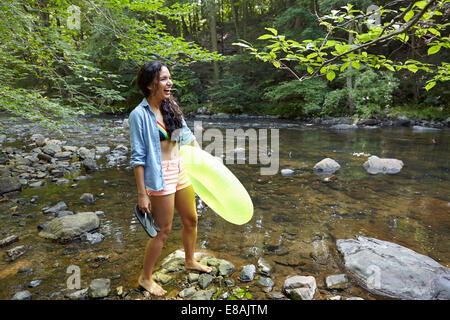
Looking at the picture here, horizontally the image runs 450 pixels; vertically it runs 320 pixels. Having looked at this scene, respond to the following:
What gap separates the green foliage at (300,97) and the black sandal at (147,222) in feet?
48.0

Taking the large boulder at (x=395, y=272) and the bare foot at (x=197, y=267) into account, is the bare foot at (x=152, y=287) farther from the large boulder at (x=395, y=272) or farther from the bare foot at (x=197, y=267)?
the large boulder at (x=395, y=272)

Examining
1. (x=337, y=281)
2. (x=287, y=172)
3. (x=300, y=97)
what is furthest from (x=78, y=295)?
(x=300, y=97)

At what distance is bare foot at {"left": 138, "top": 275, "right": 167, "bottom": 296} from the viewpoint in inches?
85.0

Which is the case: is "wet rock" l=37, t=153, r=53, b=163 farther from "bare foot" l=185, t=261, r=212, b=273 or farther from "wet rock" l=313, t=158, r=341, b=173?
"wet rock" l=313, t=158, r=341, b=173

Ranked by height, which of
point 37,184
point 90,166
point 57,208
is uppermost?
point 90,166

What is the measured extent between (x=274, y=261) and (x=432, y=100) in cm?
1617

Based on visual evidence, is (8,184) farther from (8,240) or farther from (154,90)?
(154,90)

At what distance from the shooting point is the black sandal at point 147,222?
6.40ft

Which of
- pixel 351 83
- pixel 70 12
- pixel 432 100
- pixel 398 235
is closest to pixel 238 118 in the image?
pixel 351 83

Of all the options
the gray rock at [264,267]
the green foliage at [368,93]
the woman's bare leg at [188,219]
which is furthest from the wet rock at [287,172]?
the green foliage at [368,93]

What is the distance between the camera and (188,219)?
2.37 m

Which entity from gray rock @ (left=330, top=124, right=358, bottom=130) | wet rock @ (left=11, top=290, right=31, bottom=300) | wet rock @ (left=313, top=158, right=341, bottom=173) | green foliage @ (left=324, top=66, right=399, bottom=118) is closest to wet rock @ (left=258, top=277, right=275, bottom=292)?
wet rock @ (left=11, top=290, right=31, bottom=300)

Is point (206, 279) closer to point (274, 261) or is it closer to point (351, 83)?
point (274, 261)

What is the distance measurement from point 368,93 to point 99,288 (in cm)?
1505
